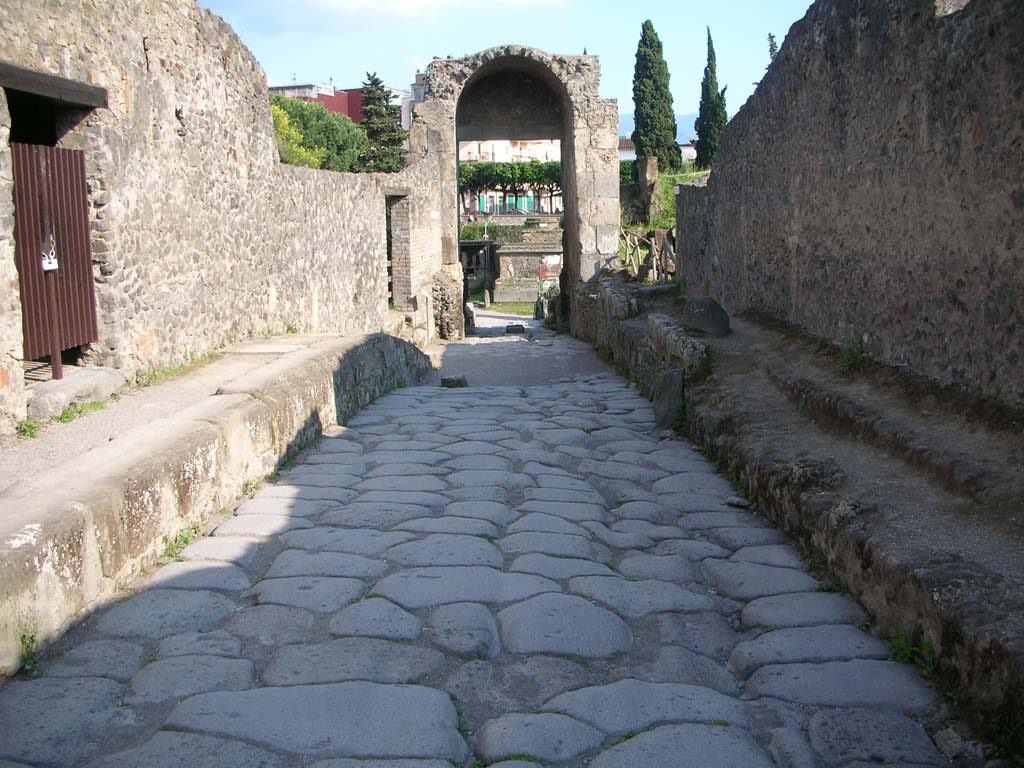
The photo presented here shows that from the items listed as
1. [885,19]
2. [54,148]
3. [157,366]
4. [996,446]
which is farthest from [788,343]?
[54,148]

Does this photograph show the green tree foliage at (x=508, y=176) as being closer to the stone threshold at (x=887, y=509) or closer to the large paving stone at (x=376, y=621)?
the stone threshold at (x=887, y=509)

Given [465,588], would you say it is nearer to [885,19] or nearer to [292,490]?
[292,490]

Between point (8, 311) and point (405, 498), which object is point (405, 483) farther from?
point (8, 311)

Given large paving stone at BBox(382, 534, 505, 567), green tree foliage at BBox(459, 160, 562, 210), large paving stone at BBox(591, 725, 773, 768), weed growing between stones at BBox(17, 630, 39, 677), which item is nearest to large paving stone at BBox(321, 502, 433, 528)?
large paving stone at BBox(382, 534, 505, 567)

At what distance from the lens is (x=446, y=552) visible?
12.0 feet

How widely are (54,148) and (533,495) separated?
3111 mm

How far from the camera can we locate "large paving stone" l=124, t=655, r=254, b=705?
252cm

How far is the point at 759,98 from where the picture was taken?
7438 millimetres

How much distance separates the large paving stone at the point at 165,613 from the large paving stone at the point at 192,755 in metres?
0.72

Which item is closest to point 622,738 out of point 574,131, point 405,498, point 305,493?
point 405,498

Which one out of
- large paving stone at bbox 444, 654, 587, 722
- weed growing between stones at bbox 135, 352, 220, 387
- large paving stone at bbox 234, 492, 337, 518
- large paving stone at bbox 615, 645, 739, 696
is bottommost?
large paving stone at bbox 615, 645, 739, 696

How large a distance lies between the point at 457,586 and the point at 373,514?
39.0 inches

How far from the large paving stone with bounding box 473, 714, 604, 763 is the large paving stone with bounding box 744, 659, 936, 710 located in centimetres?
55

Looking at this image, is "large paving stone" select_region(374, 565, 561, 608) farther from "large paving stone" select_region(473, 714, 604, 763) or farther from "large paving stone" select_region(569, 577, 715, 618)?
"large paving stone" select_region(473, 714, 604, 763)
